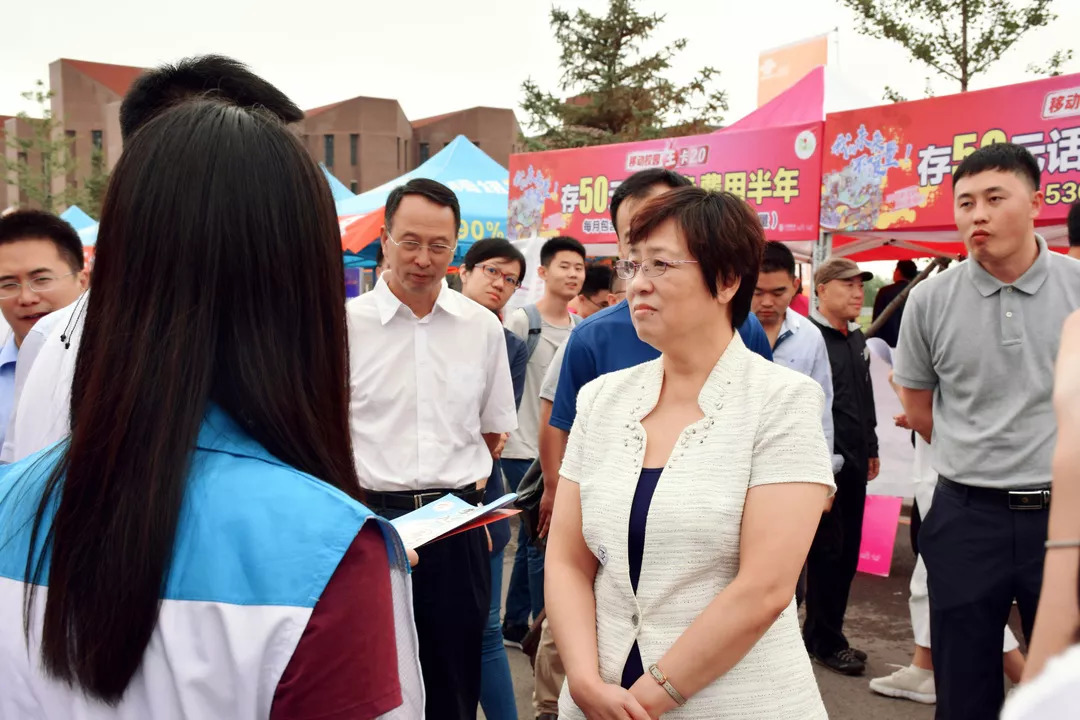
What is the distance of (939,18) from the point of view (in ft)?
43.2

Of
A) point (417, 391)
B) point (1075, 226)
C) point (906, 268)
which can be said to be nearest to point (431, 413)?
point (417, 391)

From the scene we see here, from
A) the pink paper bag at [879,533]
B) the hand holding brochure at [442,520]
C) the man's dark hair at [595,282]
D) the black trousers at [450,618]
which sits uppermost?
the man's dark hair at [595,282]

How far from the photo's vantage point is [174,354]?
38.0 inches

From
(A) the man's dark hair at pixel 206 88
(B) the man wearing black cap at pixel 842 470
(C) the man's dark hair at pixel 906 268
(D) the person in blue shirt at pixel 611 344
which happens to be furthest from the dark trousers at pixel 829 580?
(C) the man's dark hair at pixel 906 268

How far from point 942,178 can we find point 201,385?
260 inches

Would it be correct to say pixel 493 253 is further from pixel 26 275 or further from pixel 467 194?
pixel 467 194

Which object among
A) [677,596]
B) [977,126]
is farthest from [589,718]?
[977,126]

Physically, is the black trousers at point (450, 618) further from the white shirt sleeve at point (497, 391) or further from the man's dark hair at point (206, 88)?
the man's dark hair at point (206, 88)

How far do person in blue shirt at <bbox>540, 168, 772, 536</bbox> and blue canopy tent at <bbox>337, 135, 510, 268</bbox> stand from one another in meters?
8.14

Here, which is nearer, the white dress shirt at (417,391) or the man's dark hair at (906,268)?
the white dress shirt at (417,391)

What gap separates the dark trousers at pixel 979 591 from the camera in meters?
2.72

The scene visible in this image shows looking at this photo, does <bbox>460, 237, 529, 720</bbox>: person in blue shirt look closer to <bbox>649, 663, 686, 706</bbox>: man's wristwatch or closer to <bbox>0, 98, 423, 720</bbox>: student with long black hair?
<bbox>649, 663, 686, 706</bbox>: man's wristwatch

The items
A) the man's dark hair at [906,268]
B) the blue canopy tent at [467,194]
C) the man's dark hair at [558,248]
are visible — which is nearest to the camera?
the man's dark hair at [558,248]

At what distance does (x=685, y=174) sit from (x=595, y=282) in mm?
2850
